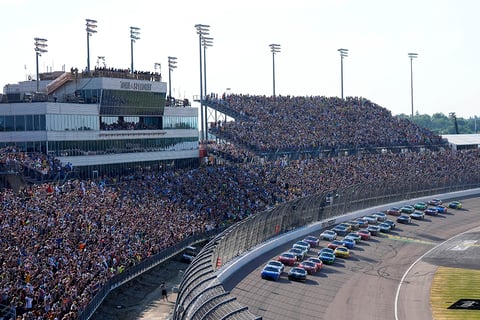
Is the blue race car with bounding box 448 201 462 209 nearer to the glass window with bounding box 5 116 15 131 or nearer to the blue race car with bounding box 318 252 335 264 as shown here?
the blue race car with bounding box 318 252 335 264

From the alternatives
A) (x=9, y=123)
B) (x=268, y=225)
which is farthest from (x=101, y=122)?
(x=268, y=225)

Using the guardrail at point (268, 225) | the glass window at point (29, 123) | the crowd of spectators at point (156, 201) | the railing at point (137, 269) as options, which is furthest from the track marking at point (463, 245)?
the glass window at point (29, 123)

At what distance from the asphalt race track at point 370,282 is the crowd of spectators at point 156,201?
7.30m

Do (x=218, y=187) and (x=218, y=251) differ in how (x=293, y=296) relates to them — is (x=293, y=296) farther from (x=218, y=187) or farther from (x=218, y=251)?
(x=218, y=187)

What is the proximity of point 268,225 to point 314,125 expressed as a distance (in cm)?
4166

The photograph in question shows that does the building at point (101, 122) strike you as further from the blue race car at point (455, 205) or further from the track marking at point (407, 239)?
the blue race car at point (455, 205)

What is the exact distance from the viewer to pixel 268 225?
5000 cm

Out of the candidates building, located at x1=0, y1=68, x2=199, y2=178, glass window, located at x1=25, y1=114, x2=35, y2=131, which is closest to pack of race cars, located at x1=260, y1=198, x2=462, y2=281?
building, located at x1=0, y1=68, x2=199, y2=178

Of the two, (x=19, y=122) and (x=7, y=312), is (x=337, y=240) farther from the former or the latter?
(x=7, y=312)

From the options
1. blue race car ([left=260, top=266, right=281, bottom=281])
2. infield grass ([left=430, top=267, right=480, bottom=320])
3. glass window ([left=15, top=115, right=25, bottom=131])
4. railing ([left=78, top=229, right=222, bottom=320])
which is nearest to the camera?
railing ([left=78, top=229, right=222, bottom=320])

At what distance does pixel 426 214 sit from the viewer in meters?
72.3

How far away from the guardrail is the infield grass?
11168mm

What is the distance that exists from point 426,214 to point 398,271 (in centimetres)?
2455

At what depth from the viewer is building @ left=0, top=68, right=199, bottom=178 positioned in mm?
56344
